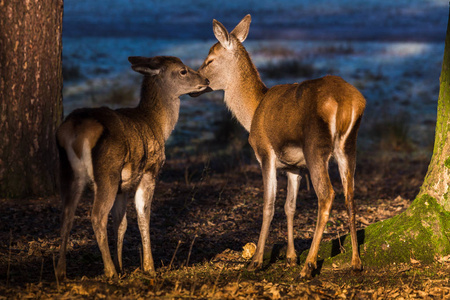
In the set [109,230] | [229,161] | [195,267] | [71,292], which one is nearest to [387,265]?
[195,267]

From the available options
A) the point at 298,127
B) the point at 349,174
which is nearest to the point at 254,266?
the point at 349,174

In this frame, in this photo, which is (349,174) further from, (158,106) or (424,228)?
(158,106)

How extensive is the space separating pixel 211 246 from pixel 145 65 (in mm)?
2702

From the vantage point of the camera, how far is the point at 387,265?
6.71 meters

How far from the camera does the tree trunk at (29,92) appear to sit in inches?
382

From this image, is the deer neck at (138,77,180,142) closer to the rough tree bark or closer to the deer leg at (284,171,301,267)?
the deer leg at (284,171,301,267)

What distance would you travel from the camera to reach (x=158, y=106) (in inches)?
290

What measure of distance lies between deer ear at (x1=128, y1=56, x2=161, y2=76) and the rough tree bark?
9.88 feet

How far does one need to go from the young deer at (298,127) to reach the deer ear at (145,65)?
1091 mm

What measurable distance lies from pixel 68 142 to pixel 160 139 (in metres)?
1.59

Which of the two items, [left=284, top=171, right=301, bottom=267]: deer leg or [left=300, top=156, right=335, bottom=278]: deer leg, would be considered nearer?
[left=300, top=156, right=335, bottom=278]: deer leg

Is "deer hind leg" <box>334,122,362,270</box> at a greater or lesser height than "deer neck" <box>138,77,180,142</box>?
lesser

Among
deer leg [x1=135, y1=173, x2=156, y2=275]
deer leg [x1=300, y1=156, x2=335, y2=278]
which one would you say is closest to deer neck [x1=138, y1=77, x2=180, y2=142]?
deer leg [x1=135, y1=173, x2=156, y2=275]

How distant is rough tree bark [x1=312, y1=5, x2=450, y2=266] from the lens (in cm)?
676
